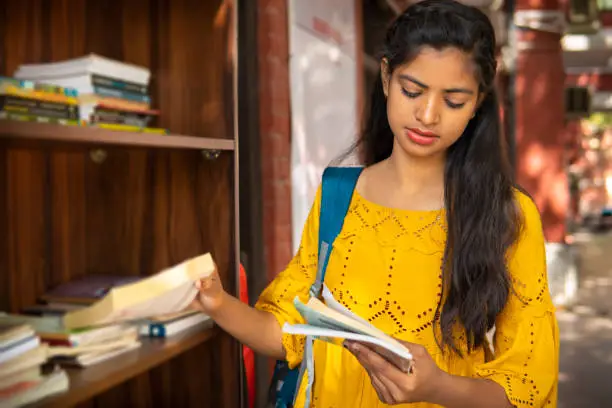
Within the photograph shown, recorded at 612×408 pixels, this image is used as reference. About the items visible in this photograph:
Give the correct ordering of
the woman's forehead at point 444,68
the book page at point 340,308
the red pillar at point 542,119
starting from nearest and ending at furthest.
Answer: the book page at point 340,308, the woman's forehead at point 444,68, the red pillar at point 542,119

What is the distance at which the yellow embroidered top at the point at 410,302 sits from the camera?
4.43 ft

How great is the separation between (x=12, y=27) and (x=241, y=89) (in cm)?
136

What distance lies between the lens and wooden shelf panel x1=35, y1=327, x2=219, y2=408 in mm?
1087

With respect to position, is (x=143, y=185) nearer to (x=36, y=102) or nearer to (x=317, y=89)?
(x=36, y=102)

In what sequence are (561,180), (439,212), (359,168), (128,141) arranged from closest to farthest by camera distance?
(128,141) → (439,212) → (359,168) → (561,180)

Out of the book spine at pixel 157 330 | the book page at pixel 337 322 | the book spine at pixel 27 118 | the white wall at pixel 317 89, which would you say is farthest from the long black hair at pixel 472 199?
the white wall at pixel 317 89

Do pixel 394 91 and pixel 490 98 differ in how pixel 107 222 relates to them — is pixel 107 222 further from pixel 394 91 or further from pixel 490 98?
pixel 490 98

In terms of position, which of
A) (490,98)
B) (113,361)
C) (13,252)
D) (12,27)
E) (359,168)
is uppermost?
(12,27)

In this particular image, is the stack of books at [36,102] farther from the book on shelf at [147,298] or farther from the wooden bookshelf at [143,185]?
the book on shelf at [147,298]

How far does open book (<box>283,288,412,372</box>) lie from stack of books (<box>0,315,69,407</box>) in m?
0.39

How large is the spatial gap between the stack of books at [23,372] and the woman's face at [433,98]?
787 millimetres

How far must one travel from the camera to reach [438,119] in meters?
1.34

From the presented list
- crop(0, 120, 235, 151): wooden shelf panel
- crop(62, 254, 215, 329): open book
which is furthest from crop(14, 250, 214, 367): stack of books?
crop(0, 120, 235, 151): wooden shelf panel

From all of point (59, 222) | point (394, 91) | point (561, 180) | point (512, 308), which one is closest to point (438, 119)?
point (394, 91)
